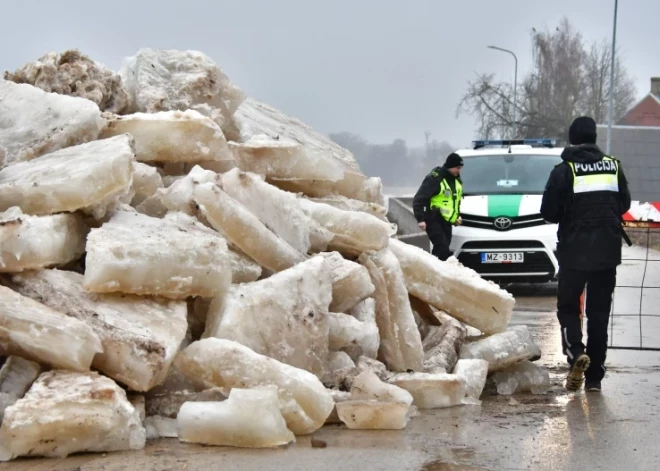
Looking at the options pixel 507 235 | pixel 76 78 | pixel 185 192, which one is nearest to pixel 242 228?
pixel 185 192

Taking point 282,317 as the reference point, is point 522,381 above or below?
below

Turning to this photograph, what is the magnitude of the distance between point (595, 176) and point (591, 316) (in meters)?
0.90

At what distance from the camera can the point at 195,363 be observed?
5305 millimetres

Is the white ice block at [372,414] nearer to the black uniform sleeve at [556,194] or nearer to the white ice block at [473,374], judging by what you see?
the white ice block at [473,374]

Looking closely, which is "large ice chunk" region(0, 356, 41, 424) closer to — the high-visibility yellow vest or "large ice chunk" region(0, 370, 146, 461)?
"large ice chunk" region(0, 370, 146, 461)

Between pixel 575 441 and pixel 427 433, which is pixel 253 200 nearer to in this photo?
pixel 427 433

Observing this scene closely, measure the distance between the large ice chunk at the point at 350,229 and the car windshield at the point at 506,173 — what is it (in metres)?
7.43

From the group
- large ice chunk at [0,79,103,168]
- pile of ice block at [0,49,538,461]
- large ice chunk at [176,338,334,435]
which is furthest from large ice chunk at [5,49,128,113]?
large ice chunk at [176,338,334,435]

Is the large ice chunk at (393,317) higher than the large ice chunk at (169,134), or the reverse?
the large ice chunk at (169,134)

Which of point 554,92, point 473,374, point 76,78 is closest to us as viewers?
point 473,374

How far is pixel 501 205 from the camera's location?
1384cm

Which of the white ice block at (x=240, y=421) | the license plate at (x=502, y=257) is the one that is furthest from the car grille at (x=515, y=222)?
the white ice block at (x=240, y=421)

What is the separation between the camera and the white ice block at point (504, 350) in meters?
6.94

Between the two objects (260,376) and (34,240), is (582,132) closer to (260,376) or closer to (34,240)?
(260,376)
